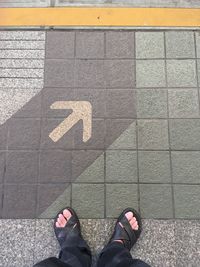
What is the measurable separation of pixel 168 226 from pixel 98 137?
995 mm

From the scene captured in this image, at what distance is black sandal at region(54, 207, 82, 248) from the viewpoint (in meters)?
3.17

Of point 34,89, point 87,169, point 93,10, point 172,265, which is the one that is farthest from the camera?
point 93,10

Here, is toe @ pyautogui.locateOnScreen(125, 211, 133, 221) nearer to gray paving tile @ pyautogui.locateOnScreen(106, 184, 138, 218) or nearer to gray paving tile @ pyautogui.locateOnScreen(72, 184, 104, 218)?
gray paving tile @ pyautogui.locateOnScreen(106, 184, 138, 218)

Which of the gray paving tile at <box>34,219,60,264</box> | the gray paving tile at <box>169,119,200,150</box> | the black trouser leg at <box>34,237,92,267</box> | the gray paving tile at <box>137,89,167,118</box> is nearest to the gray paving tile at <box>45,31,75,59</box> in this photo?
the gray paving tile at <box>137,89,167,118</box>

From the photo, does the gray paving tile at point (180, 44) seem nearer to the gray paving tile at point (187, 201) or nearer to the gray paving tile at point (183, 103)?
the gray paving tile at point (183, 103)

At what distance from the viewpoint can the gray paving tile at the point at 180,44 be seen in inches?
144

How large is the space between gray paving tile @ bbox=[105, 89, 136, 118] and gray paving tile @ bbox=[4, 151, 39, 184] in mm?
809

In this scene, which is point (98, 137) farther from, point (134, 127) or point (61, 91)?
point (61, 91)

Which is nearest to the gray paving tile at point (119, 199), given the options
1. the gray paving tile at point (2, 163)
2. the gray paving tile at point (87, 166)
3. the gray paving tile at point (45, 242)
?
the gray paving tile at point (87, 166)

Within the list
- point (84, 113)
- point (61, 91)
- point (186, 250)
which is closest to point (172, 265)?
point (186, 250)

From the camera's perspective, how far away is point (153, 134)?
11.2 ft

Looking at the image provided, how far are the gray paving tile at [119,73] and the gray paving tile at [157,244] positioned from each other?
1.30 meters

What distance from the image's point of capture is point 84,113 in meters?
3.48

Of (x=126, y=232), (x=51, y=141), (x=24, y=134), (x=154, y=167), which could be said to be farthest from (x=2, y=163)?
(x=154, y=167)
